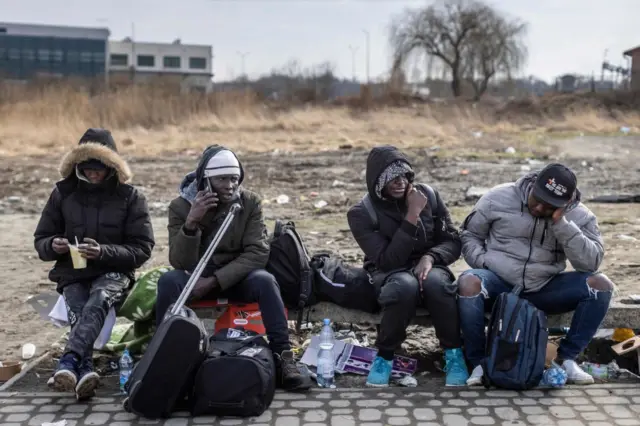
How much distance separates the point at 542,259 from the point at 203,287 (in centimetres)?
218

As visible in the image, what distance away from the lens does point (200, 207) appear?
4.66m

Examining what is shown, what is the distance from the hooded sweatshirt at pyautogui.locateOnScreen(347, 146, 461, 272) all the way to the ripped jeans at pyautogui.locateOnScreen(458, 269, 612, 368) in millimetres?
364

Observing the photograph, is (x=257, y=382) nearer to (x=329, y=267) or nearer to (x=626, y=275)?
(x=329, y=267)

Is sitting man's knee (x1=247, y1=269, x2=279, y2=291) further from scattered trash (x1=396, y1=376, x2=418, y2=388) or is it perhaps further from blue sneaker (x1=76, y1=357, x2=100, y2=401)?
blue sneaker (x1=76, y1=357, x2=100, y2=401)

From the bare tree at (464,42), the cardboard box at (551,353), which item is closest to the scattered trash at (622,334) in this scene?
the cardboard box at (551,353)

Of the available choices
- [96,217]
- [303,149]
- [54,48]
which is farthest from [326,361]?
[54,48]

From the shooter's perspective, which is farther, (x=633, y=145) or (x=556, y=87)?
(x=556, y=87)

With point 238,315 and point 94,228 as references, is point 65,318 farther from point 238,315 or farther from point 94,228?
point 238,315

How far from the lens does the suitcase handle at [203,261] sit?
14.2 feet

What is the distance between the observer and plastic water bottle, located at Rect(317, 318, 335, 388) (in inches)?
181

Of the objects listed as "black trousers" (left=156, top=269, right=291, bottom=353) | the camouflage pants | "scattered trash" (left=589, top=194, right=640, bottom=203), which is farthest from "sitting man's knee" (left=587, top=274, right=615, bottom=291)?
"scattered trash" (left=589, top=194, right=640, bottom=203)

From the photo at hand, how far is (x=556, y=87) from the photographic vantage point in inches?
2331

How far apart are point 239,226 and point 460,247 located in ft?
4.92

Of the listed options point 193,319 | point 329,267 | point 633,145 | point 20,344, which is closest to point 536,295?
point 329,267
